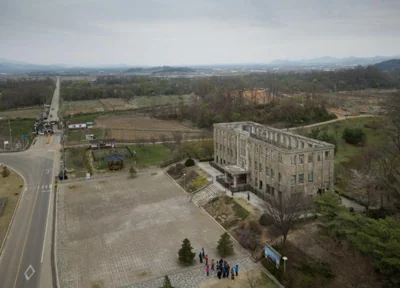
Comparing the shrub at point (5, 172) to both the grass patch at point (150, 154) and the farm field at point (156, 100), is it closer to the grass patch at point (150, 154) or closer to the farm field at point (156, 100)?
the grass patch at point (150, 154)

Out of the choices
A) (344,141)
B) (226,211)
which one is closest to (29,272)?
(226,211)

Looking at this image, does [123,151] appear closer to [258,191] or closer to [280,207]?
[258,191]

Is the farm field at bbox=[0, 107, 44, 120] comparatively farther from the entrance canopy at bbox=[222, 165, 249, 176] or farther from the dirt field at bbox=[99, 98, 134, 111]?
the entrance canopy at bbox=[222, 165, 249, 176]

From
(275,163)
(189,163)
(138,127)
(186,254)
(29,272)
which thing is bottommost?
(29,272)

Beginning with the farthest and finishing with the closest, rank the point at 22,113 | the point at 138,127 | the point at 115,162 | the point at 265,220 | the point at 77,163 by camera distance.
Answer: the point at 22,113 → the point at 138,127 → the point at 77,163 → the point at 115,162 → the point at 265,220

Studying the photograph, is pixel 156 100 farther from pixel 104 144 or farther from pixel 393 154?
pixel 393 154

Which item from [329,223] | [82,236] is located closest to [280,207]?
[329,223]

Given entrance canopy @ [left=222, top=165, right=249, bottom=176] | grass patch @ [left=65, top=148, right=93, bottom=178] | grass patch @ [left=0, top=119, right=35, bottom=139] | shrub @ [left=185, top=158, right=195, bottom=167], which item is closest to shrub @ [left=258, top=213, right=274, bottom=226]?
entrance canopy @ [left=222, top=165, right=249, bottom=176]
